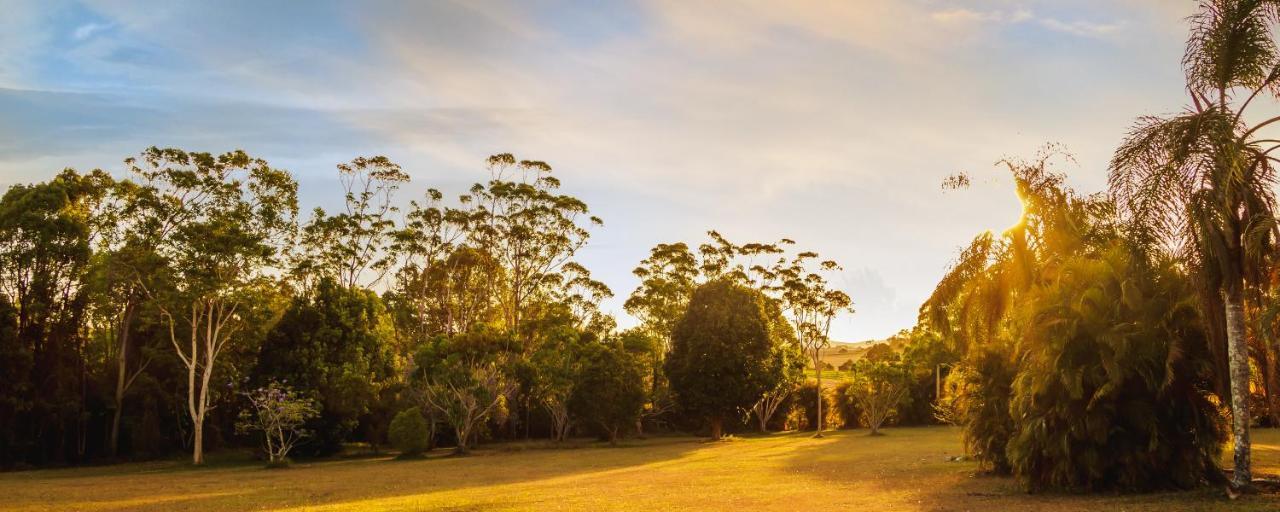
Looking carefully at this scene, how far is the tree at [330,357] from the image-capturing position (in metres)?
35.7

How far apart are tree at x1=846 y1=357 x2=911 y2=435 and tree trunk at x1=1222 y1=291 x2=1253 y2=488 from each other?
3054cm

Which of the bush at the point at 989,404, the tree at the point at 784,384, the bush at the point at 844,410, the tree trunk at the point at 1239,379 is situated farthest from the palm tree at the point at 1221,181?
the bush at the point at 844,410

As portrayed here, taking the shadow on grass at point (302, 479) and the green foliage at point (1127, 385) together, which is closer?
the green foliage at point (1127, 385)

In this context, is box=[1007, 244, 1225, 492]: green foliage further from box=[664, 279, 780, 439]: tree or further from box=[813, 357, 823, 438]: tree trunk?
box=[813, 357, 823, 438]: tree trunk

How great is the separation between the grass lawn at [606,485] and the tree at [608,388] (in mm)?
5404

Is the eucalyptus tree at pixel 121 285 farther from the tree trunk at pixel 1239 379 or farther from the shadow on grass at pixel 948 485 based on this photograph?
the tree trunk at pixel 1239 379

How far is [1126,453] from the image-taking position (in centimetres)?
1570

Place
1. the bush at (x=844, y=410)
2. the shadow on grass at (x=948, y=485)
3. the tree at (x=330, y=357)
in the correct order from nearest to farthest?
1. the shadow on grass at (x=948, y=485)
2. the tree at (x=330, y=357)
3. the bush at (x=844, y=410)

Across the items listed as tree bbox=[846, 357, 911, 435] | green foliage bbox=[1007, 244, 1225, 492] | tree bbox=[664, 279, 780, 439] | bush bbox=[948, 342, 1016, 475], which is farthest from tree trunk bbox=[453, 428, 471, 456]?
green foliage bbox=[1007, 244, 1225, 492]

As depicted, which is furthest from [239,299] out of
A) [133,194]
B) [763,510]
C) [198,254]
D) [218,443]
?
[763,510]

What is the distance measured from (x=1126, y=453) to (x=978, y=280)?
7.71m

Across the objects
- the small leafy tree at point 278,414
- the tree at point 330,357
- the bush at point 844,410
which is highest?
the tree at point 330,357

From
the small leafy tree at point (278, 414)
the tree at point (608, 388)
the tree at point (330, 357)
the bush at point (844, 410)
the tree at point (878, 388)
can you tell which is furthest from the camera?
the bush at point (844, 410)

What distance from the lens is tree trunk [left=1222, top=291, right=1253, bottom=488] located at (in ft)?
46.7
